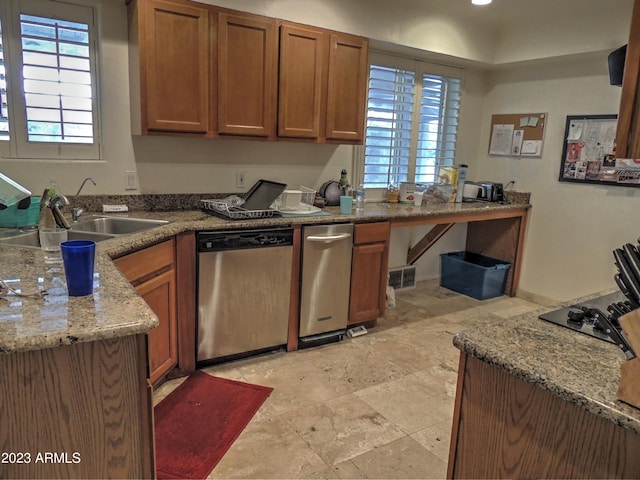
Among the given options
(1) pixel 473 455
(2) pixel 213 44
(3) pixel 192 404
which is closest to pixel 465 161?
(2) pixel 213 44

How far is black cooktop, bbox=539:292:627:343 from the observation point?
1.23 m

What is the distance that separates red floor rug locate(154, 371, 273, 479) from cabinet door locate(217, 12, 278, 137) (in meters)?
1.55

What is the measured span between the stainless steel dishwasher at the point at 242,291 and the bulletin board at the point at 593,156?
2637 millimetres

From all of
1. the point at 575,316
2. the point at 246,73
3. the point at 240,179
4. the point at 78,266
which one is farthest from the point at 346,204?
the point at 78,266

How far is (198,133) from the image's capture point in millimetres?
2799

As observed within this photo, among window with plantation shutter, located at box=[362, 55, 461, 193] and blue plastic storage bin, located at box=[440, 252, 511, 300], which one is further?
blue plastic storage bin, located at box=[440, 252, 511, 300]

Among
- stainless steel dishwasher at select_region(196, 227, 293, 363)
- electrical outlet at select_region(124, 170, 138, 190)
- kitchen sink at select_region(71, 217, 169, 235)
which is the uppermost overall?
electrical outlet at select_region(124, 170, 138, 190)

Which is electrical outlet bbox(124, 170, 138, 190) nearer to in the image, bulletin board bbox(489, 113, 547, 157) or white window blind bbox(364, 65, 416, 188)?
white window blind bbox(364, 65, 416, 188)

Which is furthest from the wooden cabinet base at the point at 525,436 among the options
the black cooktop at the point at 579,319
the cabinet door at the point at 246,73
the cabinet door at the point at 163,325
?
the cabinet door at the point at 246,73

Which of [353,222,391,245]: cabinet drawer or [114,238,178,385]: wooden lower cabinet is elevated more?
[353,222,391,245]: cabinet drawer

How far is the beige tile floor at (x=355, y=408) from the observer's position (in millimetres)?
1978

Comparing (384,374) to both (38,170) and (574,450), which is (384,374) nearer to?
(574,450)

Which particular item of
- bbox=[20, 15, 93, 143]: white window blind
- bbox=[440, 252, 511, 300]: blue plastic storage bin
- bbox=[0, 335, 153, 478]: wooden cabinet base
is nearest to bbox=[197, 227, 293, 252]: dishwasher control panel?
bbox=[20, 15, 93, 143]: white window blind

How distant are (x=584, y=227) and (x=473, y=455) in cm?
331
